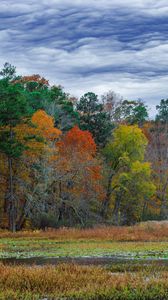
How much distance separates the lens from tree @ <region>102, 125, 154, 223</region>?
7169 cm

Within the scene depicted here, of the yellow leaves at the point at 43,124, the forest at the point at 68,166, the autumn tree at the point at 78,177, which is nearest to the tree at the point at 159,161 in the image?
the forest at the point at 68,166

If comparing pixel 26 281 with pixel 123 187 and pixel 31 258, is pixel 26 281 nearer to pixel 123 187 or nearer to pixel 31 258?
pixel 31 258

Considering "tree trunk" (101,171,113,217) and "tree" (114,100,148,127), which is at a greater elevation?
"tree" (114,100,148,127)

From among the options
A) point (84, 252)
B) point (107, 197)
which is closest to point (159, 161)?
point (107, 197)

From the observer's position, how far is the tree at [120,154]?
71.7 m

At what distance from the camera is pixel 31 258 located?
28.6m

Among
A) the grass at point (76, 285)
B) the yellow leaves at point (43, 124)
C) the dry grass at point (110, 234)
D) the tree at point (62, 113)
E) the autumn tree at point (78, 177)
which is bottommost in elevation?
the dry grass at point (110, 234)

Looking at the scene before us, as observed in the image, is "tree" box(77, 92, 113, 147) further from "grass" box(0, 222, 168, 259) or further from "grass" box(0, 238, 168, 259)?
"grass" box(0, 238, 168, 259)

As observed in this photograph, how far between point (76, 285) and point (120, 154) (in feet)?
185

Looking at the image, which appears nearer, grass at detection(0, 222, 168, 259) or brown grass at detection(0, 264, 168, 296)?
brown grass at detection(0, 264, 168, 296)

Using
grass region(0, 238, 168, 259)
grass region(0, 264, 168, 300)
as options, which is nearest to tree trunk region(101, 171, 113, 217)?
grass region(0, 238, 168, 259)

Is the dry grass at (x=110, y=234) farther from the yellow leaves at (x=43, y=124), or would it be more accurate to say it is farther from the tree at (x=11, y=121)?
the yellow leaves at (x=43, y=124)

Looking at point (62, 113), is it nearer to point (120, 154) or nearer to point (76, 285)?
point (120, 154)

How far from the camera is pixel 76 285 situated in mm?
16594
